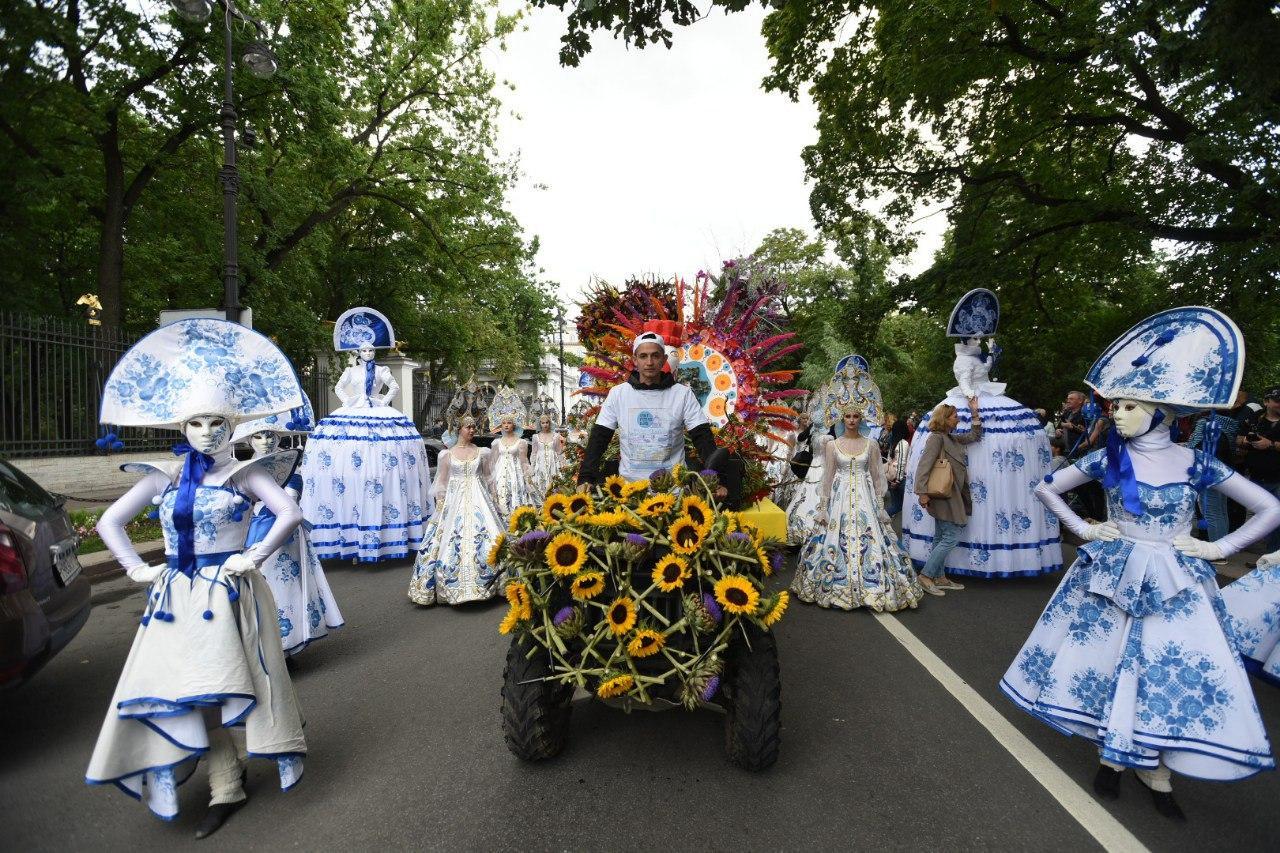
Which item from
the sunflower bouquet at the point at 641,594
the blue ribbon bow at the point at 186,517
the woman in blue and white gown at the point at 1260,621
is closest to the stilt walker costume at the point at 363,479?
the blue ribbon bow at the point at 186,517

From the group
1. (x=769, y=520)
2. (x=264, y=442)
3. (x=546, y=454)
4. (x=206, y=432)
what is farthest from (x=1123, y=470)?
(x=546, y=454)

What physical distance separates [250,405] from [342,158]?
14.8m

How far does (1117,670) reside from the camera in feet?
9.35

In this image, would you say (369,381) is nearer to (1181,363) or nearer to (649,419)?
(649,419)

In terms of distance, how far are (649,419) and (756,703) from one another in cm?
173

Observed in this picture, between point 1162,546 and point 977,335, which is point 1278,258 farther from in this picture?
point 1162,546

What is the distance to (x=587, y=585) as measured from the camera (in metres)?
2.88

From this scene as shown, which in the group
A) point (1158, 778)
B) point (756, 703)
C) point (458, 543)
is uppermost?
point (458, 543)

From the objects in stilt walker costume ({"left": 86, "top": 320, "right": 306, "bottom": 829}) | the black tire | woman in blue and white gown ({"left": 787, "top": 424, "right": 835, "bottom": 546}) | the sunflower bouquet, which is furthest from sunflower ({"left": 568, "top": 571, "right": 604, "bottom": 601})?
woman in blue and white gown ({"left": 787, "top": 424, "right": 835, "bottom": 546})

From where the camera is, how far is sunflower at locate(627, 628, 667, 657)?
2.78m

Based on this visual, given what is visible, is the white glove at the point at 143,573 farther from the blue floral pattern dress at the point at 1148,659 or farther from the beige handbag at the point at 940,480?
the beige handbag at the point at 940,480

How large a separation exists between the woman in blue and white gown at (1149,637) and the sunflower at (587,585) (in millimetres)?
2201

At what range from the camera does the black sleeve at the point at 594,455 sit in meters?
3.83

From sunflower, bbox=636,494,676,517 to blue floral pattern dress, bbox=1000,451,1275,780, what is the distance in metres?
2.00
